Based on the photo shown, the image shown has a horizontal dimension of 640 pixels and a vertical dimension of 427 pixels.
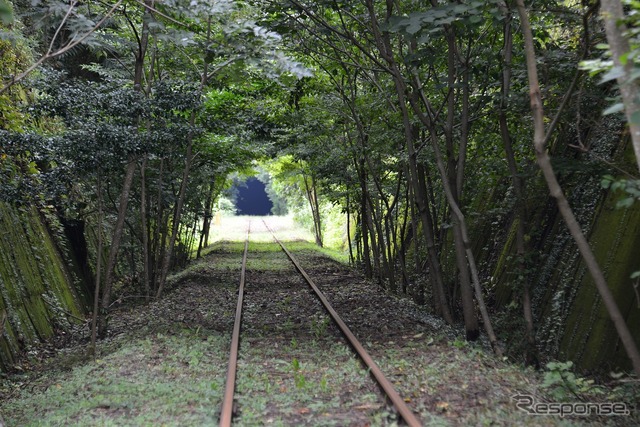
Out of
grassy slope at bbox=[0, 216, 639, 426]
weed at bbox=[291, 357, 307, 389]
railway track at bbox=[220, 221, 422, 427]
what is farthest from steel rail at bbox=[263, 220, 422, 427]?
weed at bbox=[291, 357, 307, 389]

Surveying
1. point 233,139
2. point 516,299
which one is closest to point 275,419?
point 516,299

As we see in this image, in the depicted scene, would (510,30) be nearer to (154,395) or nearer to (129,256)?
(154,395)

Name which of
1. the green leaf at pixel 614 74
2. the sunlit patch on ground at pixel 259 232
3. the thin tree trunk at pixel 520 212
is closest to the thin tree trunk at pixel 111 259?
the thin tree trunk at pixel 520 212

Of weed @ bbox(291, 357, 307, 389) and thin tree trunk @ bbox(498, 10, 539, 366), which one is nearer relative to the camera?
weed @ bbox(291, 357, 307, 389)

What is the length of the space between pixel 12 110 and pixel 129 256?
291 inches

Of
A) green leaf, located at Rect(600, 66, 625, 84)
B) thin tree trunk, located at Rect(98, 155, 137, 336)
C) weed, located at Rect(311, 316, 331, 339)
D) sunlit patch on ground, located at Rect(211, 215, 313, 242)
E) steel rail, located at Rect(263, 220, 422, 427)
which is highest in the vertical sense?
green leaf, located at Rect(600, 66, 625, 84)

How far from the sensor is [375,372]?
617 cm

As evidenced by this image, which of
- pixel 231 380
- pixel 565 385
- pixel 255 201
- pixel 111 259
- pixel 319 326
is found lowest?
pixel 319 326

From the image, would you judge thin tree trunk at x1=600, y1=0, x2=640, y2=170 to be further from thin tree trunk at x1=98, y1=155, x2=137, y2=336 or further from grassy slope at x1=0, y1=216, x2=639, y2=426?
thin tree trunk at x1=98, y1=155, x2=137, y2=336

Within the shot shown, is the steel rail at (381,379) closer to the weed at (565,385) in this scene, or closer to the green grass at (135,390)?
the weed at (565,385)

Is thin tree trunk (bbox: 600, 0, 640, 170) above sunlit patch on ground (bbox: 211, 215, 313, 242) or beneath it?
above

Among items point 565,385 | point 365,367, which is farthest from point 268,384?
point 565,385

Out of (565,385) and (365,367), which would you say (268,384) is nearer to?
(365,367)

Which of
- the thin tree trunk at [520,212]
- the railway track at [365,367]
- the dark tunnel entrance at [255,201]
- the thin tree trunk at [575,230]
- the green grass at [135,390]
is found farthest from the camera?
the dark tunnel entrance at [255,201]
